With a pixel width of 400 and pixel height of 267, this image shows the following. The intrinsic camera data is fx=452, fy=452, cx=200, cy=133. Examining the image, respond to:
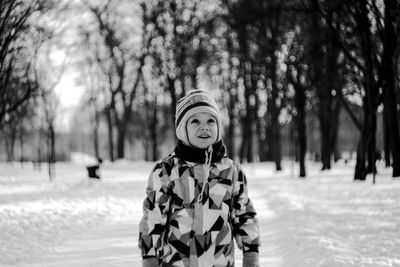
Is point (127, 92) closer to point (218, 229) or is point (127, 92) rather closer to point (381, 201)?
point (381, 201)

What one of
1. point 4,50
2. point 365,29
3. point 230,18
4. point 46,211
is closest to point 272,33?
point 230,18

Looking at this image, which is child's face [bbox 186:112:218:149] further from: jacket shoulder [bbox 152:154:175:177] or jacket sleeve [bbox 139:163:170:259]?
jacket sleeve [bbox 139:163:170:259]

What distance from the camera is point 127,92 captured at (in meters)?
36.1

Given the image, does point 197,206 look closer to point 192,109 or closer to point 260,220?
point 192,109

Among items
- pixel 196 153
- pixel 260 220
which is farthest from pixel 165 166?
pixel 260 220

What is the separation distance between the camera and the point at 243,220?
279cm

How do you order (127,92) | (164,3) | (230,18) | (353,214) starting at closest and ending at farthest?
(353,214) → (230,18) → (164,3) → (127,92)

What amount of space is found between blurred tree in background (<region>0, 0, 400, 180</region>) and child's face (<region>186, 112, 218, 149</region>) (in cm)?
893

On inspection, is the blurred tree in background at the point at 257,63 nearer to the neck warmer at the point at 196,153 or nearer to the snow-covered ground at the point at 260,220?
the snow-covered ground at the point at 260,220

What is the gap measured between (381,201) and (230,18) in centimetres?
1663

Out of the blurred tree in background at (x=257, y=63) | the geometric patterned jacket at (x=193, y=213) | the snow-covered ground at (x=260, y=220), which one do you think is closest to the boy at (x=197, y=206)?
the geometric patterned jacket at (x=193, y=213)

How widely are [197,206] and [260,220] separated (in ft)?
24.0

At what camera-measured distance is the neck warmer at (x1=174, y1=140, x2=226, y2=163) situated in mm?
2719

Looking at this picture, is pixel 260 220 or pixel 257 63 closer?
pixel 260 220
